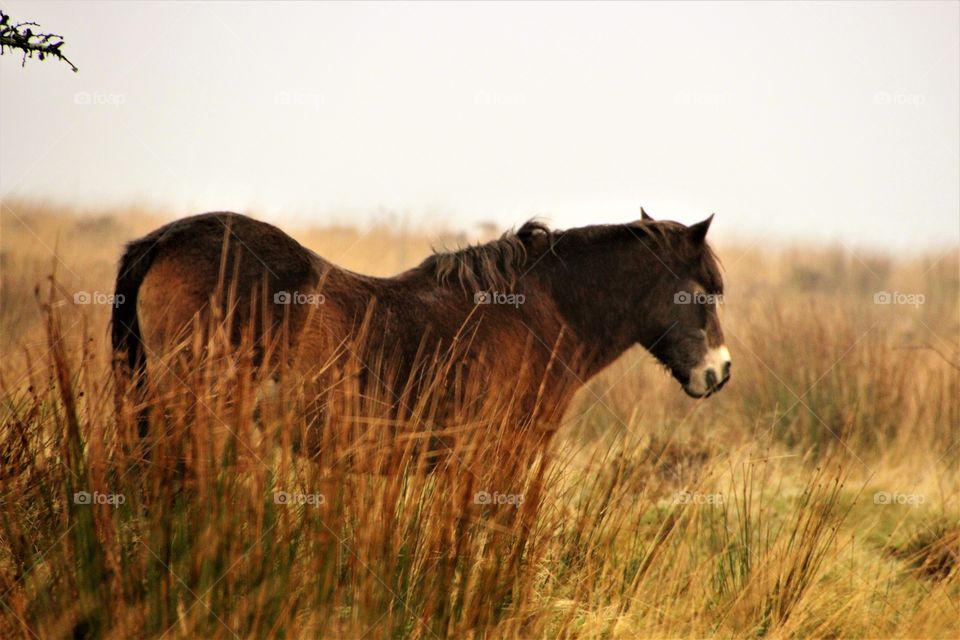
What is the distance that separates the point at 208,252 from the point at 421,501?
5.32 ft

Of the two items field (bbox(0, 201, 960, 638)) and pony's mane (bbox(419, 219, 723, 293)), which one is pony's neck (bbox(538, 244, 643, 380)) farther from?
field (bbox(0, 201, 960, 638))

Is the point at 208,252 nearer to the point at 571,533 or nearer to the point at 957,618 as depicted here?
the point at 571,533

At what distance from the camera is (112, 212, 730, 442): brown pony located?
14.5 feet

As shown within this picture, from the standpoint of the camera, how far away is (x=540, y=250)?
5758 mm

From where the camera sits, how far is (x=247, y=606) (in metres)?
2.93
